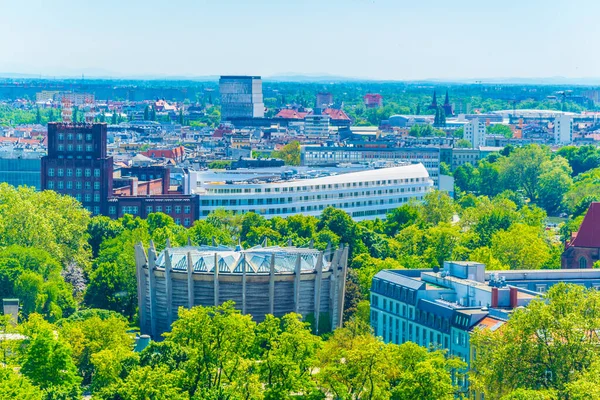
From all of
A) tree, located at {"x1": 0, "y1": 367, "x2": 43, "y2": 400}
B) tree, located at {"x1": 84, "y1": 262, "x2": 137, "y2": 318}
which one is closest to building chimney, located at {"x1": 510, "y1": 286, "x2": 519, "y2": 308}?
tree, located at {"x1": 0, "y1": 367, "x2": 43, "y2": 400}

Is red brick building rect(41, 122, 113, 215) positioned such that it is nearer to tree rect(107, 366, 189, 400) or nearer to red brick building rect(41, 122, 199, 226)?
red brick building rect(41, 122, 199, 226)

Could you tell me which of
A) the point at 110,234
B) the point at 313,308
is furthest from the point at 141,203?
the point at 313,308

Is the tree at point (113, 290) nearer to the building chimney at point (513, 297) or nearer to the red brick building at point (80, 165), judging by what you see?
the building chimney at point (513, 297)

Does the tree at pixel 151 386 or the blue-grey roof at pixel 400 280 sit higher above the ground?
the blue-grey roof at pixel 400 280

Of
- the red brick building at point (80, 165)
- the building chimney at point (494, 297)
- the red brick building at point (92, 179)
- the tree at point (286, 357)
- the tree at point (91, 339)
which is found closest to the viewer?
Answer: the tree at point (286, 357)

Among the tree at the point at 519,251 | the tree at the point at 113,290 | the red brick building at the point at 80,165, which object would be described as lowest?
the tree at the point at 113,290

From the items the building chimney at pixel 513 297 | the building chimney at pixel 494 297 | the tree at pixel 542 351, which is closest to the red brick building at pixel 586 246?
the building chimney at pixel 513 297

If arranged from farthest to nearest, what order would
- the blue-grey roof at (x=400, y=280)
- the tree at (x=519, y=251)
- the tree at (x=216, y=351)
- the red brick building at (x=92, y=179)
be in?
the red brick building at (x=92, y=179), the tree at (x=519, y=251), the blue-grey roof at (x=400, y=280), the tree at (x=216, y=351)

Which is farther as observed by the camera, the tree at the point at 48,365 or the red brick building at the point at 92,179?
the red brick building at the point at 92,179

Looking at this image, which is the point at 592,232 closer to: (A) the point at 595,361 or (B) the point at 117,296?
(B) the point at 117,296
